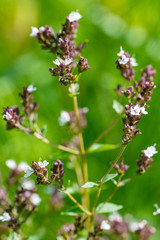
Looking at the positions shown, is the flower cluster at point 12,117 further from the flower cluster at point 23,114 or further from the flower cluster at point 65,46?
the flower cluster at point 65,46

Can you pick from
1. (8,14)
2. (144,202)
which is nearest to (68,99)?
(144,202)

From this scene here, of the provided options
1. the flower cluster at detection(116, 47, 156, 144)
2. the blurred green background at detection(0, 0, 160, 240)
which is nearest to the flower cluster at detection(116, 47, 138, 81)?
the flower cluster at detection(116, 47, 156, 144)

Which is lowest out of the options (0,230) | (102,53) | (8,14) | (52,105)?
(0,230)

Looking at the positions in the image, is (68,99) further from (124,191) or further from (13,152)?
(124,191)

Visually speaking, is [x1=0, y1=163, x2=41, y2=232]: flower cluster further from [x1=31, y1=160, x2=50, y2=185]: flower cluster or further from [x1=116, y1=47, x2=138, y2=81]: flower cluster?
[x1=116, y1=47, x2=138, y2=81]: flower cluster

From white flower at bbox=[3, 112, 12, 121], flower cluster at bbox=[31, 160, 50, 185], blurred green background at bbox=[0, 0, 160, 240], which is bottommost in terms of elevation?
flower cluster at bbox=[31, 160, 50, 185]
